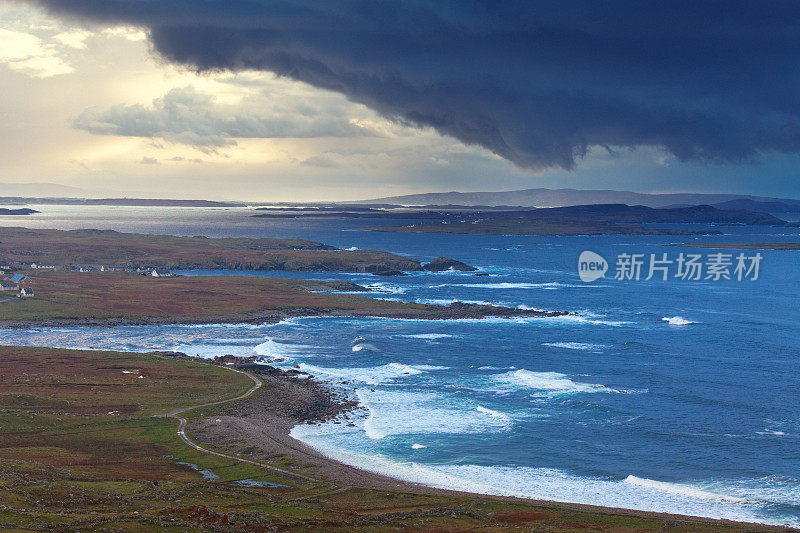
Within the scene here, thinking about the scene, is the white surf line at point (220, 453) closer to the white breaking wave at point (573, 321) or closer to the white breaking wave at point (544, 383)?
the white breaking wave at point (544, 383)

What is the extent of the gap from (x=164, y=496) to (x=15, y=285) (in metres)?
106

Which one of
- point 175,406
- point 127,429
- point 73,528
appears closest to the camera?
point 73,528

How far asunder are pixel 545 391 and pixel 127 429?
37763 mm

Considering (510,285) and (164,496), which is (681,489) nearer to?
(164,496)

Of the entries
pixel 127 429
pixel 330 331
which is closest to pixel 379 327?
pixel 330 331

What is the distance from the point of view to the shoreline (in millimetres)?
45084

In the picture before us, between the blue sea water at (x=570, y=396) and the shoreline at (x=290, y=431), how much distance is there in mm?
1692

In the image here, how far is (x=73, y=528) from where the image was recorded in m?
33.6

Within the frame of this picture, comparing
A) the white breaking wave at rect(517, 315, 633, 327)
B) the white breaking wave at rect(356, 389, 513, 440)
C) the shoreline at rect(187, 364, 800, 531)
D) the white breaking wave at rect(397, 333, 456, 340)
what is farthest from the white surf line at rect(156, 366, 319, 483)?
the white breaking wave at rect(517, 315, 633, 327)

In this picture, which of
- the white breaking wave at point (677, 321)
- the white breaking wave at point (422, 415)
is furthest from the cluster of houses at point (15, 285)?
the white breaking wave at point (677, 321)

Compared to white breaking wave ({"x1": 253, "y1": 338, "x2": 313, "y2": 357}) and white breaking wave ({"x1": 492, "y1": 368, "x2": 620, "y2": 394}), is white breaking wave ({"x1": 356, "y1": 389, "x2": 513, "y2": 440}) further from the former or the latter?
white breaking wave ({"x1": 253, "y1": 338, "x2": 313, "y2": 357})

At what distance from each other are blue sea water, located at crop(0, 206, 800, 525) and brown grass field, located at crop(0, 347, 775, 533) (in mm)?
5795

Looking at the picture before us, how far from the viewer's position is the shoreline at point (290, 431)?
4508 centimetres

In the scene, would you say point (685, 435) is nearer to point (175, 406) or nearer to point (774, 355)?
point (774, 355)
